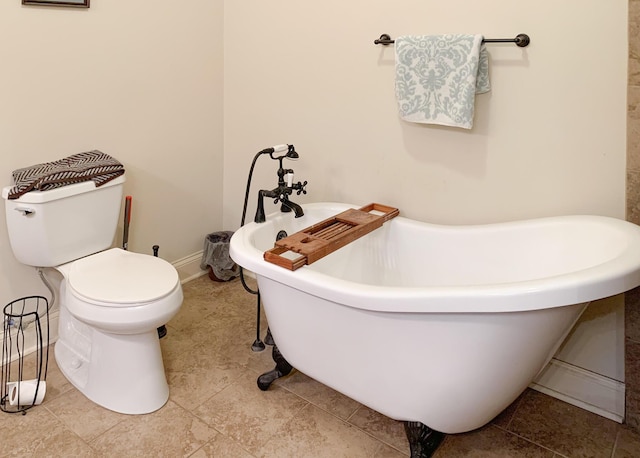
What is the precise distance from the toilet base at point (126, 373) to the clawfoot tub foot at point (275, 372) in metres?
0.36

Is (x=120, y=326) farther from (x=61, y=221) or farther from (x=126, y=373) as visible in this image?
(x=61, y=221)

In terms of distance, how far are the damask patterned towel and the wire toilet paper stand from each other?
1623 millimetres

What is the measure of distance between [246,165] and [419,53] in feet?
4.01

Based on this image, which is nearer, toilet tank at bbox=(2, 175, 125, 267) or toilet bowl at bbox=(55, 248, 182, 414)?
toilet bowl at bbox=(55, 248, 182, 414)

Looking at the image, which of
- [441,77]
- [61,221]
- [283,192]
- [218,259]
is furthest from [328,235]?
[218,259]

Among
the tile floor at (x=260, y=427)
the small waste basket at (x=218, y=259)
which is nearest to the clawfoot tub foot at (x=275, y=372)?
the tile floor at (x=260, y=427)

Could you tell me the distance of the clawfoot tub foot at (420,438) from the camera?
168 cm

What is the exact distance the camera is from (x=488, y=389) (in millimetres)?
1533

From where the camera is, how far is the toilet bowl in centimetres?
181

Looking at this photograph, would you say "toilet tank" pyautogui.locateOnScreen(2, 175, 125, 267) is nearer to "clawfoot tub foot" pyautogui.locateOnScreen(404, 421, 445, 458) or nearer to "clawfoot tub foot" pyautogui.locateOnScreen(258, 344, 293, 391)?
"clawfoot tub foot" pyautogui.locateOnScreen(258, 344, 293, 391)

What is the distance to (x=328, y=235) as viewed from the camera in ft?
6.31

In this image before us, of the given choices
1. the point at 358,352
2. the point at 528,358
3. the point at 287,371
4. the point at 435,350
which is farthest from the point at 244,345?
the point at 528,358

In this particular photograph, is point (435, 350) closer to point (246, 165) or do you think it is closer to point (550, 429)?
point (550, 429)

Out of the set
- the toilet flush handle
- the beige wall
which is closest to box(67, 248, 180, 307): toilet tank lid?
the toilet flush handle
